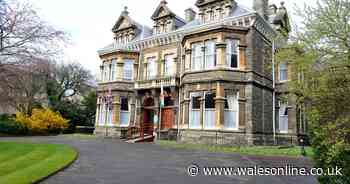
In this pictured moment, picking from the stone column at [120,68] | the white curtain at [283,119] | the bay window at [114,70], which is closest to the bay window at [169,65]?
the stone column at [120,68]

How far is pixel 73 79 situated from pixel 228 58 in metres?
33.2

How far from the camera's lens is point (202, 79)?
65.1ft

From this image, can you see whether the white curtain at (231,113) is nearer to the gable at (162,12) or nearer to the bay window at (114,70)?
the gable at (162,12)

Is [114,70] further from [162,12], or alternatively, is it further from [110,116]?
[162,12]

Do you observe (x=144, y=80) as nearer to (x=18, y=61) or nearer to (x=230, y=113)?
(x=230, y=113)

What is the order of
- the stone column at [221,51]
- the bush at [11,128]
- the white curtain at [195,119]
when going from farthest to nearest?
the bush at [11,128] → the white curtain at [195,119] → the stone column at [221,51]

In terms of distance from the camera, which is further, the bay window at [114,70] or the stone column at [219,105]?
the bay window at [114,70]

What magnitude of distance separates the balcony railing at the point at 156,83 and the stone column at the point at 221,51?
4583 mm

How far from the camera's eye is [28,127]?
102 feet

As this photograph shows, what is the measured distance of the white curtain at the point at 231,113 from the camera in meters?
19.2

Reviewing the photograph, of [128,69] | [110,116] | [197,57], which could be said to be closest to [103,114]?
[110,116]

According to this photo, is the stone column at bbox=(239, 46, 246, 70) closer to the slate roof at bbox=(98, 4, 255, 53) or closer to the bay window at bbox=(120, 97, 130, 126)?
the slate roof at bbox=(98, 4, 255, 53)

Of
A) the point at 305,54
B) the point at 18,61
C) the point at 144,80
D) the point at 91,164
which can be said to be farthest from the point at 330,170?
the point at 144,80

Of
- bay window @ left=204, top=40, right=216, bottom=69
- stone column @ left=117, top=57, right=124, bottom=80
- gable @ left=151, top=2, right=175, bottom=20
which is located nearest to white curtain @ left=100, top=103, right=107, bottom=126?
stone column @ left=117, top=57, right=124, bottom=80
